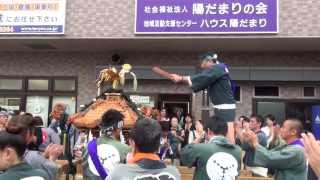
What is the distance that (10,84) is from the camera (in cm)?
1566

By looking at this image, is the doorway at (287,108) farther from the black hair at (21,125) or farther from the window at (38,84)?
the black hair at (21,125)

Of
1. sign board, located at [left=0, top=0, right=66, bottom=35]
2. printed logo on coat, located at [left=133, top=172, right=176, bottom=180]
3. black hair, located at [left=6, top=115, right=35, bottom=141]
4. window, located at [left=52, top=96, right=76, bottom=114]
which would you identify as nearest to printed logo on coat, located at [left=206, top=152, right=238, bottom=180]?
printed logo on coat, located at [left=133, top=172, right=176, bottom=180]

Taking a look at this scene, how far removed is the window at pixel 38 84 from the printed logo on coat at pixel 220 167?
458 inches

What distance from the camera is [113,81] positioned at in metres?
7.79

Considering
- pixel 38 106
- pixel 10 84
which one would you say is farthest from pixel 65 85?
pixel 10 84

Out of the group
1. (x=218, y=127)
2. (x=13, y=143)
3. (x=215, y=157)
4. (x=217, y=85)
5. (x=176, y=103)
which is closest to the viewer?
(x=13, y=143)

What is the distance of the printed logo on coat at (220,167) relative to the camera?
14.6 feet

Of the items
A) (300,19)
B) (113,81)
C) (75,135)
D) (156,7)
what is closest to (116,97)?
(113,81)

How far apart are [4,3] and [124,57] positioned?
376 cm

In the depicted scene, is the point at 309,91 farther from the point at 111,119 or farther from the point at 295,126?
the point at 111,119

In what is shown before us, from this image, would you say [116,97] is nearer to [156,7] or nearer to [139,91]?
[156,7]

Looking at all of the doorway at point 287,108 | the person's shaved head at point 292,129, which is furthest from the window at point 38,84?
the person's shaved head at point 292,129

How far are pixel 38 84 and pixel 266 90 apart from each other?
7.13 metres

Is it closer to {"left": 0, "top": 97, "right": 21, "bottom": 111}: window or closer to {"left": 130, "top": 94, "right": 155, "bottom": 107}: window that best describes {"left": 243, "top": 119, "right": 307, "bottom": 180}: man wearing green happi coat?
{"left": 130, "top": 94, "right": 155, "bottom": 107}: window
